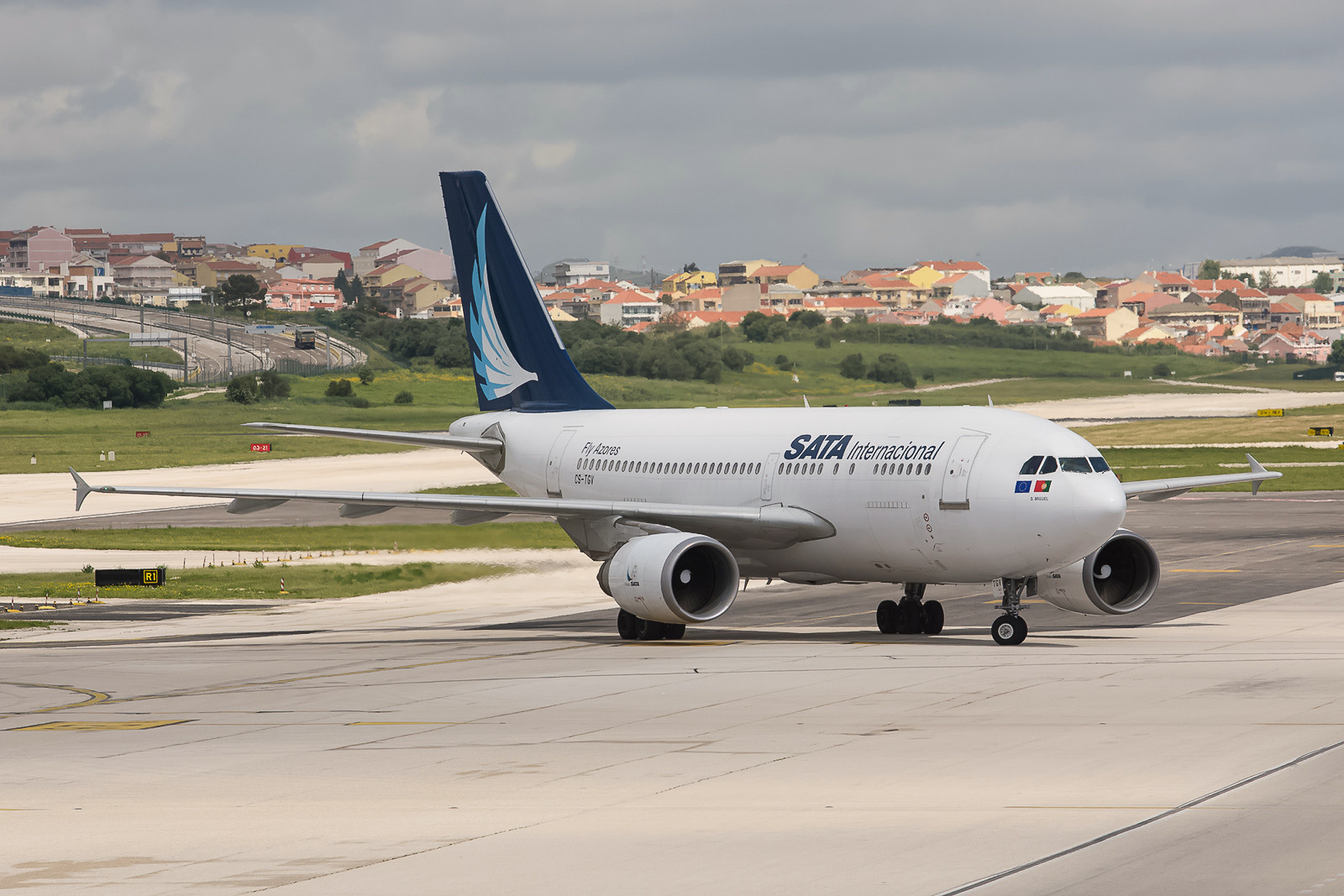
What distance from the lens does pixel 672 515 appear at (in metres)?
35.2

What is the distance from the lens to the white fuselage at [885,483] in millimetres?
31234

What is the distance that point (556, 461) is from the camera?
140 feet

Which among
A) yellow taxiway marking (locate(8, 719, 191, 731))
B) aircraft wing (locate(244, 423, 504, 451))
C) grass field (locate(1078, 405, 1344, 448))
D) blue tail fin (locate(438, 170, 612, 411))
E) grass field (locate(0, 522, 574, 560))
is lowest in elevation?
yellow taxiway marking (locate(8, 719, 191, 731))

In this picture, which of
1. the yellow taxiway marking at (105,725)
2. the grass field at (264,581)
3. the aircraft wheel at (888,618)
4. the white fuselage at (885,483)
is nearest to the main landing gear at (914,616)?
the aircraft wheel at (888,618)

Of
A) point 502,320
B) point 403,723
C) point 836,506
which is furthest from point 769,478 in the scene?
point 403,723

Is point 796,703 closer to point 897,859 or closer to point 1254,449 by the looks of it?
point 897,859

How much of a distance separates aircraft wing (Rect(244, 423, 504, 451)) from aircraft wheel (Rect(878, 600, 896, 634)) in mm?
11598

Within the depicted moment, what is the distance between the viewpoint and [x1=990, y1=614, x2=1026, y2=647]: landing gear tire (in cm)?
3209

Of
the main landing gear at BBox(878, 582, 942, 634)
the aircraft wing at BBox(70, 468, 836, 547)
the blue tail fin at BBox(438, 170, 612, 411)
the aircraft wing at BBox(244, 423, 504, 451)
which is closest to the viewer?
the aircraft wing at BBox(70, 468, 836, 547)

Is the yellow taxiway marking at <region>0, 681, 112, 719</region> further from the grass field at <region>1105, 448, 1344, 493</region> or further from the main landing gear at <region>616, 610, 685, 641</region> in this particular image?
the grass field at <region>1105, 448, 1344, 493</region>

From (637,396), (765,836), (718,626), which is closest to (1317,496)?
(718,626)

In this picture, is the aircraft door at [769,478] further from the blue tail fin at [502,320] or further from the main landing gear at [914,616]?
the blue tail fin at [502,320]

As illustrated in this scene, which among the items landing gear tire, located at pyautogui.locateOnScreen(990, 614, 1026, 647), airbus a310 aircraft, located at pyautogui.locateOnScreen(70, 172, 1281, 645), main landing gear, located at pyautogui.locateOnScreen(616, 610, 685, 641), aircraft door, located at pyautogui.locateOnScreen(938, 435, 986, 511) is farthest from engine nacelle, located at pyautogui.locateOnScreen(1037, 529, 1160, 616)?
main landing gear, located at pyautogui.locateOnScreen(616, 610, 685, 641)

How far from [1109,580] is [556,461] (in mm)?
14868
